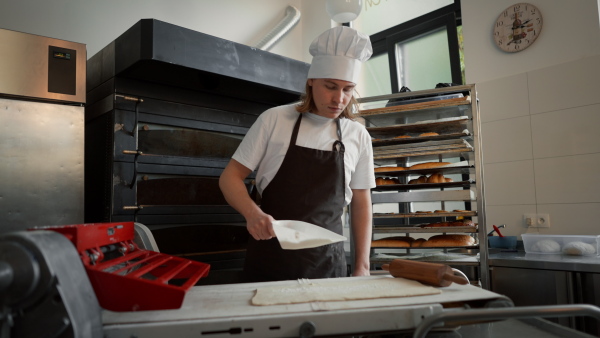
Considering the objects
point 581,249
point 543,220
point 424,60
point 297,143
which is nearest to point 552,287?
point 581,249

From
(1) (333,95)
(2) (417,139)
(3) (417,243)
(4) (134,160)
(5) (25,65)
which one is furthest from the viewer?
(3) (417,243)

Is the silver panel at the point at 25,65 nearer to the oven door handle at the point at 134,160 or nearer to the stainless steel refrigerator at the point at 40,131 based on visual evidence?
the stainless steel refrigerator at the point at 40,131

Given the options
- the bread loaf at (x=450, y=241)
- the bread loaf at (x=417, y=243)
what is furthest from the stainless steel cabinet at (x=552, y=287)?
the bread loaf at (x=417, y=243)

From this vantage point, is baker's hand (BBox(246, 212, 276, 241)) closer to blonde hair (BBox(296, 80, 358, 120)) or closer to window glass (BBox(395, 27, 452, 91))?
blonde hair (BBox(296, 80, 358, 120))

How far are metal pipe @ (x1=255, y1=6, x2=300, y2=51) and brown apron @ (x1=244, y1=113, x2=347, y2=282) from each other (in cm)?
253

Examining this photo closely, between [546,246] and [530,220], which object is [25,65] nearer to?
[546,246]

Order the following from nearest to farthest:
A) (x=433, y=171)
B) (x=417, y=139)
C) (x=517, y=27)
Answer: (x=417, y=139), (x=433, y=171), (x=517, y=27)

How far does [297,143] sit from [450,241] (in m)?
1.49

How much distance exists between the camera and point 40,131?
2.09 m

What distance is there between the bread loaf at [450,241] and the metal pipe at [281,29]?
2.36 m

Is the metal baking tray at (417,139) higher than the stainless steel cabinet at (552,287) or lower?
higher

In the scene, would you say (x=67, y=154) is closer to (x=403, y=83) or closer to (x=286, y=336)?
(x=286, y=336)

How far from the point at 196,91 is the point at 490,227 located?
2.35 metres

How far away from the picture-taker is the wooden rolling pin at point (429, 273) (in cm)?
106
